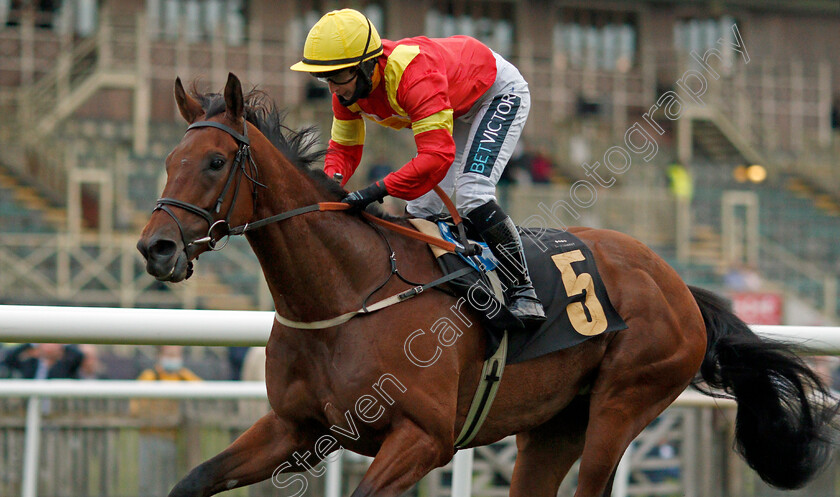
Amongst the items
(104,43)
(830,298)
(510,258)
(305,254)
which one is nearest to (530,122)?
(830,298)

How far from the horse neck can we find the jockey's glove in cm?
6

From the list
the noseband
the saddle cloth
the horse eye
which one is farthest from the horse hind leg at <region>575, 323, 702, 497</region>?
the horse eye

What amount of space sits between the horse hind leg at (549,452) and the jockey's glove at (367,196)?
1187mm

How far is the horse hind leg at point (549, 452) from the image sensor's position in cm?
370

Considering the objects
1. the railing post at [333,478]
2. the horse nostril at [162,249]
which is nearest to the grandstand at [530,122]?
the railing post at [333,478]

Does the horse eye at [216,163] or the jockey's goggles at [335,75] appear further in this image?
the jockey's goggles at [335,75]

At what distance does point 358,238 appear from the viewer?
126 inches

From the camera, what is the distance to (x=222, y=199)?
2859 millimetres

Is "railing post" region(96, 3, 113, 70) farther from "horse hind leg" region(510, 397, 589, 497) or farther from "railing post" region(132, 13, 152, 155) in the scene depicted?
"horse hind leg" region(510, 397, 589, 497)

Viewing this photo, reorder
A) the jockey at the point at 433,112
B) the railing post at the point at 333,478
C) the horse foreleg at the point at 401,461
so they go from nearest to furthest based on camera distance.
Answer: the horse foreleg at the point at 401,461, the jockey at the point at 433,112, the railing post at the point at 333,478

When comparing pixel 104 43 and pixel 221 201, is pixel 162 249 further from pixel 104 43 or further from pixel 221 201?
pixel 104 43

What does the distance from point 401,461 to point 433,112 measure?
107 centimetres

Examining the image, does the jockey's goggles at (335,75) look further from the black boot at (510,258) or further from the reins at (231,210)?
the black boot at (510,258)

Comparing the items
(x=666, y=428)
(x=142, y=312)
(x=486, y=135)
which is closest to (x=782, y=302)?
(x=666, y=428)
